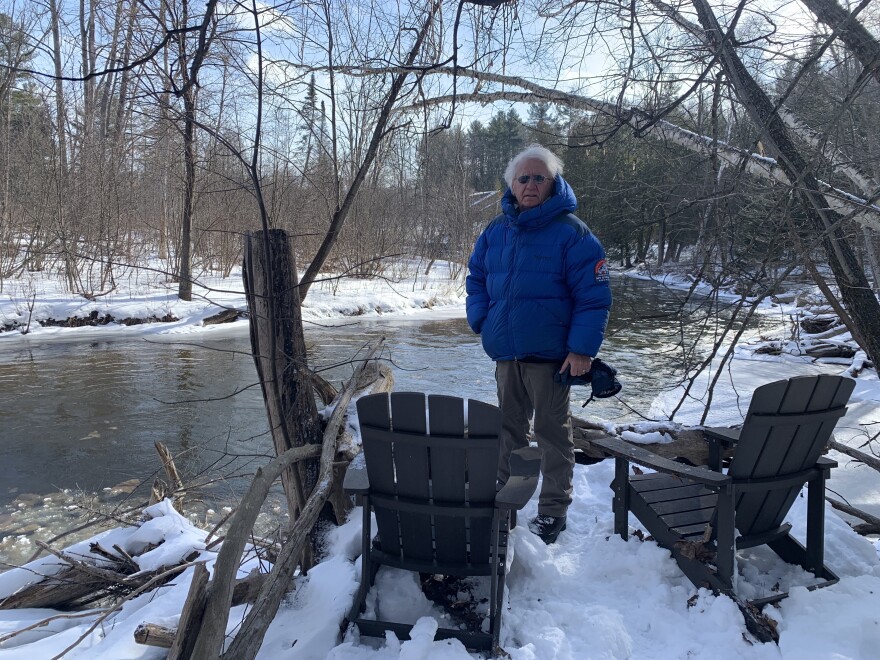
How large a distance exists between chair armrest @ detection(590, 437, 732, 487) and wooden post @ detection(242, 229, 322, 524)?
5.61ft

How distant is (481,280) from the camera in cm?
351

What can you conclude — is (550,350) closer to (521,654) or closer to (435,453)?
(435,453)

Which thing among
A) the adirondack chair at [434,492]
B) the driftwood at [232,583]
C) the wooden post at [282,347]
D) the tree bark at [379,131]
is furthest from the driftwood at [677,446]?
the driftwood at [232,583]

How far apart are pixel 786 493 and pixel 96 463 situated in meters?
6.27

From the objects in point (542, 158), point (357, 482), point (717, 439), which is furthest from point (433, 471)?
point (717, 439)

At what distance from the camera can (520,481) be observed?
8.44 feet

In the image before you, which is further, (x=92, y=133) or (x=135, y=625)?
(x=92, y=133)

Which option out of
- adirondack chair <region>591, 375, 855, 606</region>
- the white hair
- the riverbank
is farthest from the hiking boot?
the riverbank

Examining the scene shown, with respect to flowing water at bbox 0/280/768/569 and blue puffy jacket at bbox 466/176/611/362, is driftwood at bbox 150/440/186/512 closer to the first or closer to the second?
flowing water at bbox 0/280/768/569

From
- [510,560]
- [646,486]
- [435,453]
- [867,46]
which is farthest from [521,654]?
[867,46]

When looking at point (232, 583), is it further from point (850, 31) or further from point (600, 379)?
point (850, 31)

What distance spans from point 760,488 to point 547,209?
1.65 m

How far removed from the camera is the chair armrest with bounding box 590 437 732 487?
2.50 meters

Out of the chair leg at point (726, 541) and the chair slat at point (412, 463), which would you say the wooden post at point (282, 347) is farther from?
the chair leg at point (726, 541)
